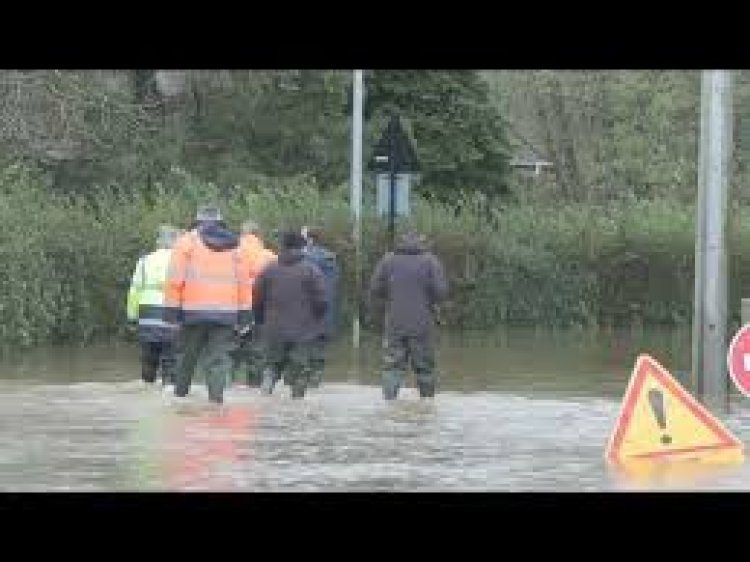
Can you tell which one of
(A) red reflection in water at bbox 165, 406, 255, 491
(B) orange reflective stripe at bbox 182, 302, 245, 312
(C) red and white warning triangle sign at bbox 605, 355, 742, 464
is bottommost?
(A) red reflection in water at bbox 165, 406, 255, 491

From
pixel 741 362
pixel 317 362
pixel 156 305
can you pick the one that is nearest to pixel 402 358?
pixel 317 362

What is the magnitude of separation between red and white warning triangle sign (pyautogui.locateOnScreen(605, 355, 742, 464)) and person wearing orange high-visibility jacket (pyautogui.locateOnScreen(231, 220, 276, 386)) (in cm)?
621

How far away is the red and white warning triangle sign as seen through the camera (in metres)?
15.6

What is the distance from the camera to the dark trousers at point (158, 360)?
2175cm

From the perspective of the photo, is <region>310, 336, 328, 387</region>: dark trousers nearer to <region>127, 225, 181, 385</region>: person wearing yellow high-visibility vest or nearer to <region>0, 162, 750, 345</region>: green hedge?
<region>127, 225, 181, 385</region>: person wearing yellow high-visibility vest

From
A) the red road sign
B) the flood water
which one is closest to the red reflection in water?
the flood water

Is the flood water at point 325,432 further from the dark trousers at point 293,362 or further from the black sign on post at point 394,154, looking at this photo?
the black sign on post at point 394,154

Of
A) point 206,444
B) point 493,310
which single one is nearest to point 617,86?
point 493,310

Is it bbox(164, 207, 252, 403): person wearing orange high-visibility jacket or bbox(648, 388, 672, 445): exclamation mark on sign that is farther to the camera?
bbox(164, 207, 252, 403): person wearing orange high-visibility jacket

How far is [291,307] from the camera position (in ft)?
68.4

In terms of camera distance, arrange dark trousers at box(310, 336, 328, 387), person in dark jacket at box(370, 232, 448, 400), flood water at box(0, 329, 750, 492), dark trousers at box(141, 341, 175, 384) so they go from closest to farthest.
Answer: flood water at box(0, 329, 750, 492) → person in dark jacket at box(370, 232, 448, 400) → dark trousers at box(141, 341, 175, 384) → dark trousers at box(310, 336, 328, 387)

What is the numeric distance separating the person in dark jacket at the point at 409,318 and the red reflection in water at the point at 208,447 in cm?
175
